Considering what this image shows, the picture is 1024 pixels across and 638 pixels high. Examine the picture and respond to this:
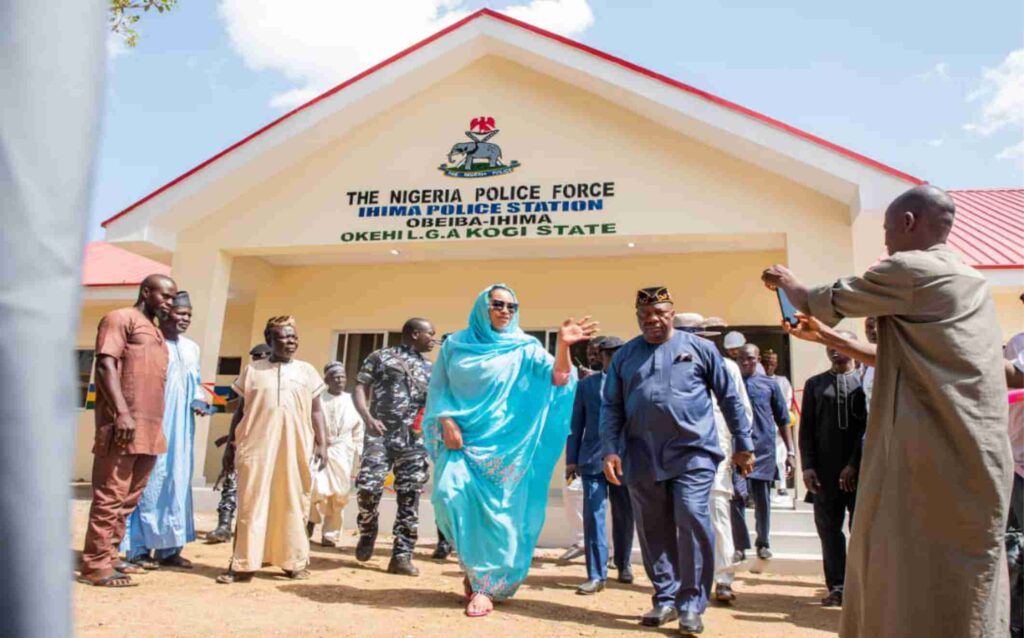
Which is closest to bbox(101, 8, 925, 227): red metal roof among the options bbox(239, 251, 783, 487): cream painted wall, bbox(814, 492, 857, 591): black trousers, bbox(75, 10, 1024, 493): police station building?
bbox(75, 10, 1024, 493): police station building

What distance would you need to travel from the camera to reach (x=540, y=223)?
930 cm

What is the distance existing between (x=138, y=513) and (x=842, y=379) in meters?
4.98

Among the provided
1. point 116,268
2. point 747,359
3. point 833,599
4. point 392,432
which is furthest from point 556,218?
point 116,268

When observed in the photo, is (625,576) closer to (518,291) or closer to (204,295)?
(518,291)

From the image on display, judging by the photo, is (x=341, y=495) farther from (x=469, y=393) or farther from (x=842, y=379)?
(x=842, y=379)

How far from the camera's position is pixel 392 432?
604 centimetres

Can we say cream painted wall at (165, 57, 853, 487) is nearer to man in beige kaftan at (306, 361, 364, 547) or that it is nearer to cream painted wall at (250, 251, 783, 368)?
cream painted wall at (250, 251, 783, 368)

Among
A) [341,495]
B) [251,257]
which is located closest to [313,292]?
[251,257]

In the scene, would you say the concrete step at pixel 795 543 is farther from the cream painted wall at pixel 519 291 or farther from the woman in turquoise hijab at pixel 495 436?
the cream painted wall at pixel 519 291

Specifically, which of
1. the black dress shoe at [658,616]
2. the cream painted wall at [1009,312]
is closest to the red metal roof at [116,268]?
the black dress shoe at [658,616]

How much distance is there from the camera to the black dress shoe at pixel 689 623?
3.99m

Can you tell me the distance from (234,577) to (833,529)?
3.99m

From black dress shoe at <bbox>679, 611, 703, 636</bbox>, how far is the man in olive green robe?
150cm

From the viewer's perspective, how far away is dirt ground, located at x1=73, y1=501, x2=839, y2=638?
3936 mm
